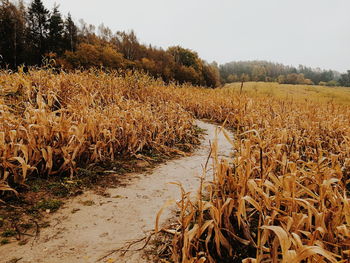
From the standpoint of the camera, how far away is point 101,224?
163 centimetres

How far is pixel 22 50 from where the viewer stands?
22.9 meters

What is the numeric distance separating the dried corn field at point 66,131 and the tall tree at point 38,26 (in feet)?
85.6

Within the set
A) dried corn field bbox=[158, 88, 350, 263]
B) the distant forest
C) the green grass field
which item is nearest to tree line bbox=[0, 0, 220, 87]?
the distant forest

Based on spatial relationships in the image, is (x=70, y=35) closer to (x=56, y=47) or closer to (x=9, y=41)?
(x=56, y=47)

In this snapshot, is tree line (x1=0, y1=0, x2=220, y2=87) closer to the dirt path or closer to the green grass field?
the green grass field

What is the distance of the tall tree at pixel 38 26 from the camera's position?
991 inches

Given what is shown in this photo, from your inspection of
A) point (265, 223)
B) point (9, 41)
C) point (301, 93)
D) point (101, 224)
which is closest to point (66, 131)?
point (101, 224)

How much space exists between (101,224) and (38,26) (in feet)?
107

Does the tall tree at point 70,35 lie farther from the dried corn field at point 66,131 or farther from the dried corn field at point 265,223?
the dried corn field at point 265,223

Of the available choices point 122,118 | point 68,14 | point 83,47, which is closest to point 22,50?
point 83,47

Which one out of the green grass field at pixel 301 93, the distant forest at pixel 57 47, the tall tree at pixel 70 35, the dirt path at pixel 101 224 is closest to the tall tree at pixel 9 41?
the distant forest at pixel 57 47

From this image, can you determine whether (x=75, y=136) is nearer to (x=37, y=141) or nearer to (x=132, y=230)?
(x=37, y=141)

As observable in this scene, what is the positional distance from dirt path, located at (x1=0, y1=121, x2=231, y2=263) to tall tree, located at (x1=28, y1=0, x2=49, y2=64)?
29.0 metres

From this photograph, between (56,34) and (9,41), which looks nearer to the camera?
(9,41)
